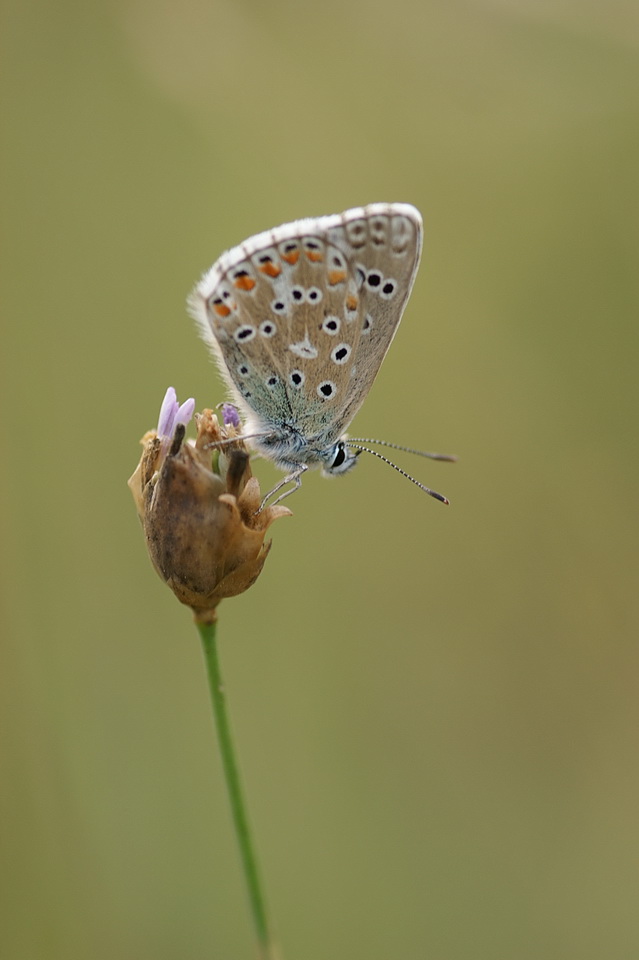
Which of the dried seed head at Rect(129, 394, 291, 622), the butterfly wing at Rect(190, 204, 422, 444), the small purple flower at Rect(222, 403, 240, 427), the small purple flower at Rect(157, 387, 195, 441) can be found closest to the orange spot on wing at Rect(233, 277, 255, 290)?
the butterfly wing at Rect(190, 204, 422, 444)

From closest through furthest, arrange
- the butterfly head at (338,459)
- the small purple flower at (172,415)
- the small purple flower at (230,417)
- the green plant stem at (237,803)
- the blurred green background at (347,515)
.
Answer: the green plant stem at (237,803) < the small purple flower at (172,415) < the small purple flower at (230,417) < the butterfly head at (338,459) < the blurred green background at (347,515)

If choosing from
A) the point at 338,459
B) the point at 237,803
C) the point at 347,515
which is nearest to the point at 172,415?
the point at 338,459

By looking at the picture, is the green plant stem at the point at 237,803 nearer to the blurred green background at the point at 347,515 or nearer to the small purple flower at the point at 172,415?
the small purple flower at the point at 172,415

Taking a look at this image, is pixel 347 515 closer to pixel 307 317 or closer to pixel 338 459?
pixel 338 459

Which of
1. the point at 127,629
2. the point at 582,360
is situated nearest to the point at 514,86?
the point at 582,360

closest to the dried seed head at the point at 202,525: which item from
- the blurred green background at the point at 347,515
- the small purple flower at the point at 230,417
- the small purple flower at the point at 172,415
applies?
Result: the small purple flower at the point at 172,415

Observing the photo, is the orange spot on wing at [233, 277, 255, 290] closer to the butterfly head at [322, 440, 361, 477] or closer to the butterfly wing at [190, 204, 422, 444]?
the butterfly wing at [190, 204, 422, 444]
